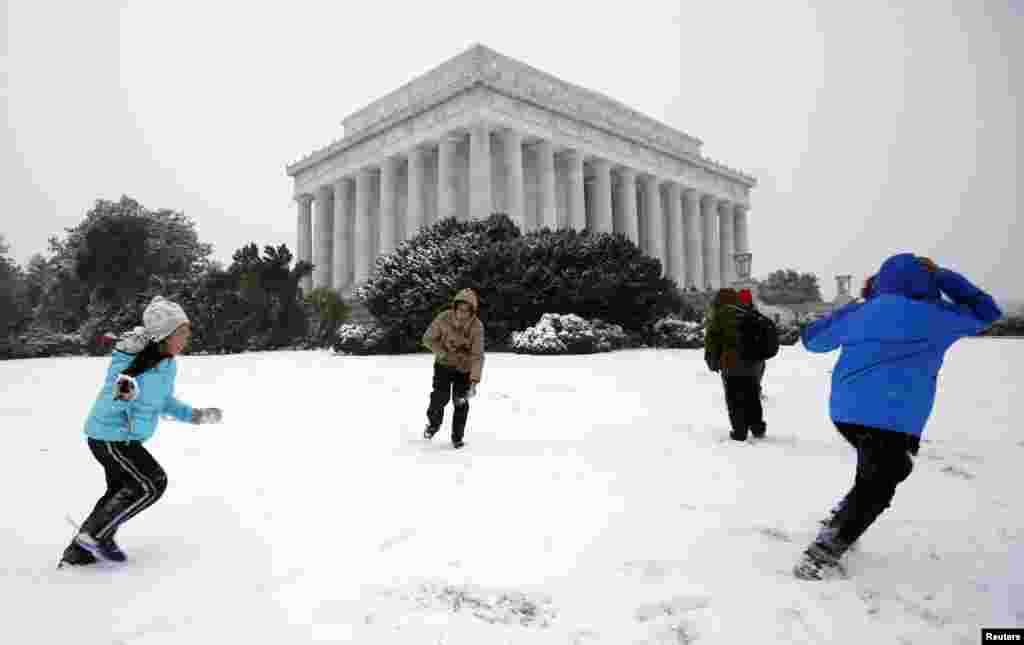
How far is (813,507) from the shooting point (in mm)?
3930

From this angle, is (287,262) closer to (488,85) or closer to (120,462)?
(488,85)

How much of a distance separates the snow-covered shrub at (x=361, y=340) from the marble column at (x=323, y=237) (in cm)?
2825

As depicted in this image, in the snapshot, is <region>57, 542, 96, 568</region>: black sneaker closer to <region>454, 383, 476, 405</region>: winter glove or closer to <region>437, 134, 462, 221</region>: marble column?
<region>454, 383, 476, 405</region>: winter glove

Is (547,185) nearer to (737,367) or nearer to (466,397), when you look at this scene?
(737,367)

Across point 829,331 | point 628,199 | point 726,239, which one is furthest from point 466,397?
point 726,239

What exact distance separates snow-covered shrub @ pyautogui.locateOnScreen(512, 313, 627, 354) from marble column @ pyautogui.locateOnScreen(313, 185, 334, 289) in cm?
3263

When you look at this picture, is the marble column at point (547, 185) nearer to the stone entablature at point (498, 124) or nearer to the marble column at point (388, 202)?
the stone entablature at point (498, 124)

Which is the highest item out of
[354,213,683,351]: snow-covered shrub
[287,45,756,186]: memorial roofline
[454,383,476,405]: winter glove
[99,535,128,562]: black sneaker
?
[287,45,756,186]: memorial roofline

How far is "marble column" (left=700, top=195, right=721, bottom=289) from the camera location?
163 feet

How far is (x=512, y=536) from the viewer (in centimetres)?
341

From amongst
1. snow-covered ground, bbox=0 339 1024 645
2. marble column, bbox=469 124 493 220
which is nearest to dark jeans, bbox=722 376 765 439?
snow-covered ground, bbox=0 339 1024 645

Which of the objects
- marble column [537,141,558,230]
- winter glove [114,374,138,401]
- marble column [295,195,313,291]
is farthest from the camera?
marble column [295,195,313,291]

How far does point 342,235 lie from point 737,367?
3997 cm

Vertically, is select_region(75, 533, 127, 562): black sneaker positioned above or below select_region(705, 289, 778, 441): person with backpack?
below
